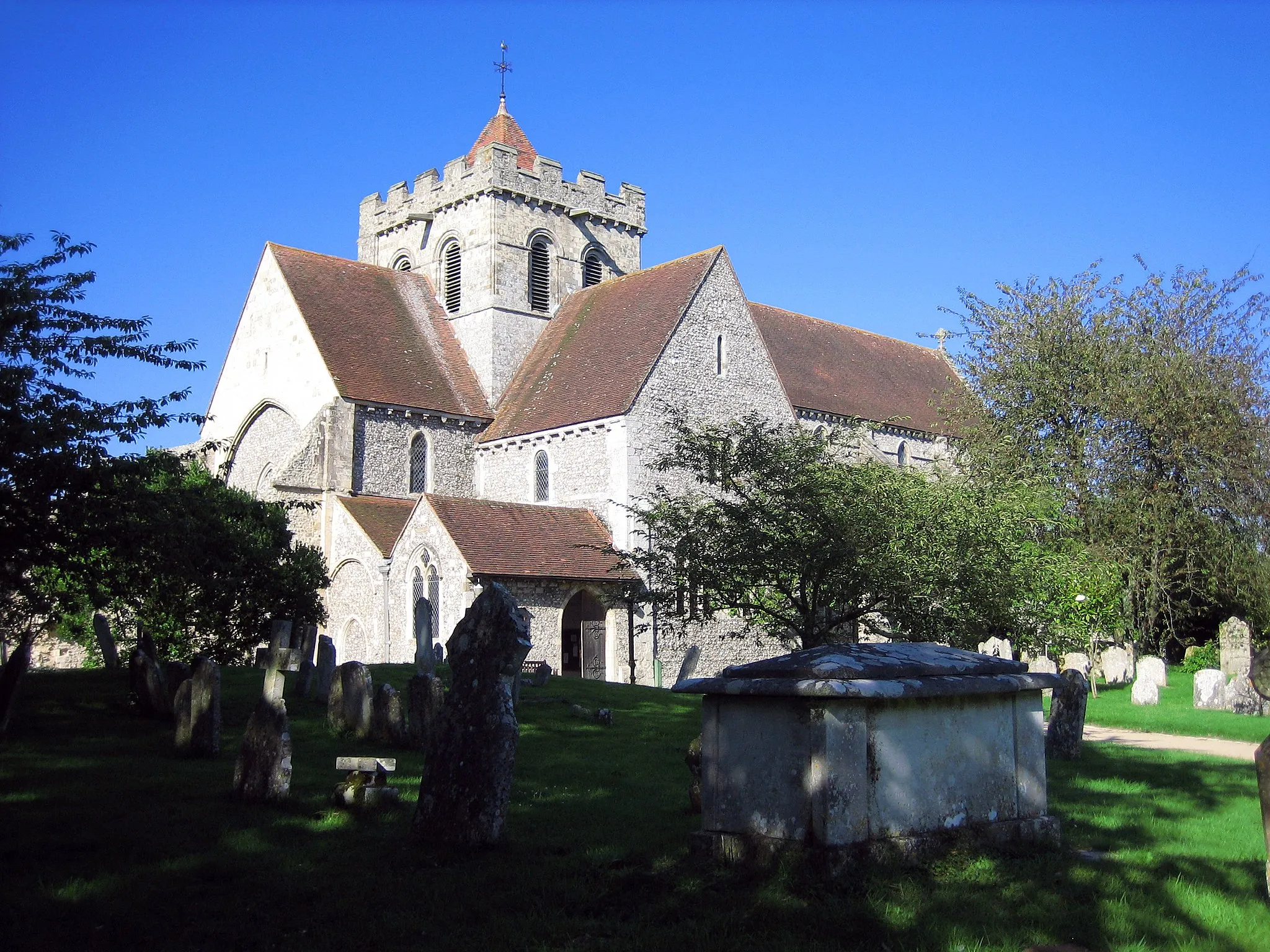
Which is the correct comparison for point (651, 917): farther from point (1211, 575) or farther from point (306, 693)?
point (1211, 575)

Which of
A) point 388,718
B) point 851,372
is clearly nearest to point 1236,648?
point 851,372

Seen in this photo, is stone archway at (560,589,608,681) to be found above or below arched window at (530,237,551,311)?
below

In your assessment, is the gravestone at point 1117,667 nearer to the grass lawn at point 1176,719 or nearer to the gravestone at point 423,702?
the grass lawn at point 1176,719

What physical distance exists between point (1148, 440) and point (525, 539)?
Answer: 1625 centimetres

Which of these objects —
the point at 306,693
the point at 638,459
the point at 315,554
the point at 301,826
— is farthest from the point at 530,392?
the point at 301,826

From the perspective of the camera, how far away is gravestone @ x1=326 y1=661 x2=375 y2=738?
13094 millimetres

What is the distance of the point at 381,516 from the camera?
29562 millimetres

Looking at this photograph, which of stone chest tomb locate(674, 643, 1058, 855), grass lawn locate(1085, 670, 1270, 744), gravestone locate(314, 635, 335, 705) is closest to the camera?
stone chest tomb locate(674, 643, 1058, 855)

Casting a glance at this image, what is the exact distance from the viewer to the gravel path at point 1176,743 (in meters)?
15.4

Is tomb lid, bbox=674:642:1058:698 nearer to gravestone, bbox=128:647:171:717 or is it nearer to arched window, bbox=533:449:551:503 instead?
gravestone, bbox=128:647:171:717

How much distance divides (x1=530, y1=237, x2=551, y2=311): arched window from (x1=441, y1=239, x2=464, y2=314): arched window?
2260 mm

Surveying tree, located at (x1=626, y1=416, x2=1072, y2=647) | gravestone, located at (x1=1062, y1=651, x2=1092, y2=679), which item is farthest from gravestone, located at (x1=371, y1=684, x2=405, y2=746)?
gravestone, located at (x1=1062, y1=651, x2=1092, y2=679)

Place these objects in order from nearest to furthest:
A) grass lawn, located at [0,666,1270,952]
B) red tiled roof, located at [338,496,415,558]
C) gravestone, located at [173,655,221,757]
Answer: grass lawn, located at [0,666,1270,952] → gravestone, located at [173,655,221,757] → red tiled roof, located at [338,496,415,558]

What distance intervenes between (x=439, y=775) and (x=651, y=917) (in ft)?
7.49
